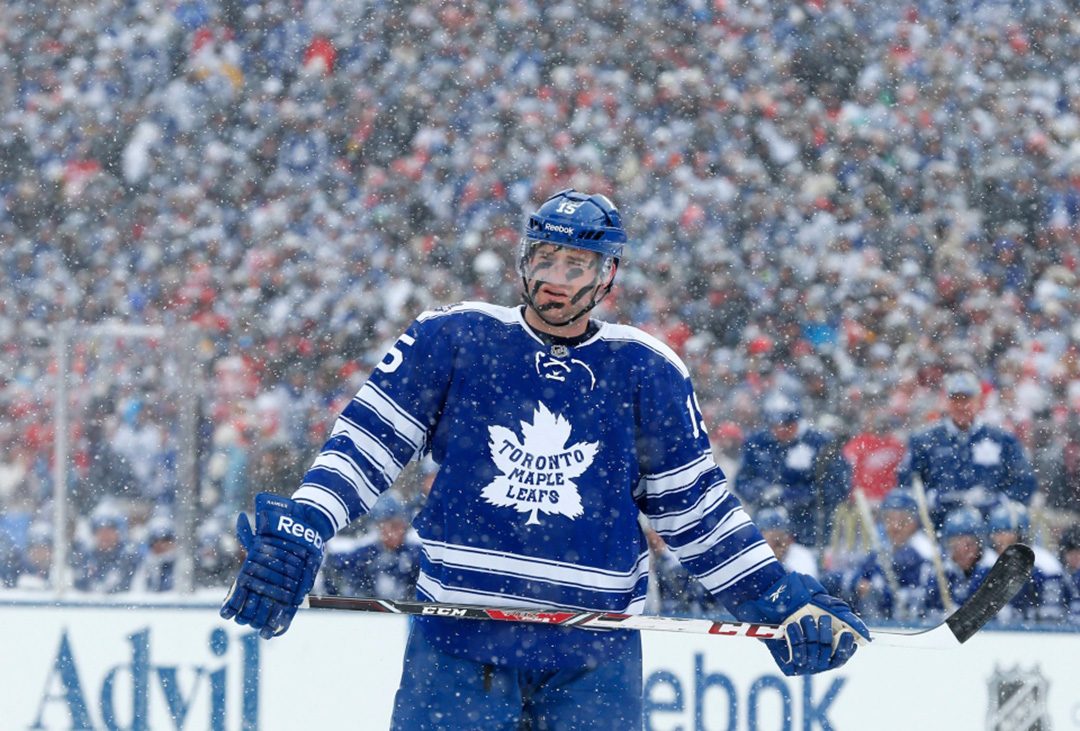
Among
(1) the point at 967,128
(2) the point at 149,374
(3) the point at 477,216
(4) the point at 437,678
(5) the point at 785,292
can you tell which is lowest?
(4) the point at 437,678

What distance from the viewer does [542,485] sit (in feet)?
7.72

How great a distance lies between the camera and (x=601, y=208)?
245 centimetres

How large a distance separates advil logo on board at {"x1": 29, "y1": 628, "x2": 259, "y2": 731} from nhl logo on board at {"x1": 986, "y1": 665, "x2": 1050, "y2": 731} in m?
2.13

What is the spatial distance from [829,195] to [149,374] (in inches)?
173

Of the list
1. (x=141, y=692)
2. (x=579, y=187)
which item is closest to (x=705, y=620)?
(x=141, y=692)

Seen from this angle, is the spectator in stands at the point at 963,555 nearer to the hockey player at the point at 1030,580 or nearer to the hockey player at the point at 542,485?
the hockey player at the point at 1030,580

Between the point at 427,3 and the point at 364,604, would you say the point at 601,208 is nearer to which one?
the point at 364,604

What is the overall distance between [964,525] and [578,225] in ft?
9.53

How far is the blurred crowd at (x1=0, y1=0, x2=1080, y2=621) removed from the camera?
7.52 m

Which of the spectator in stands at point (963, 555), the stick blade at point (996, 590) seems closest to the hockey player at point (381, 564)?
the spectator in stands at point (963, 555)

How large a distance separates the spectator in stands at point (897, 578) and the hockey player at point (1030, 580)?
231 millimetres

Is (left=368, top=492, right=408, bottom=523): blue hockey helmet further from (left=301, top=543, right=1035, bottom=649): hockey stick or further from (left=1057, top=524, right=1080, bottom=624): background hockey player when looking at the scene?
(left=301, top=543, right=1035, bottom=649): hockey stick

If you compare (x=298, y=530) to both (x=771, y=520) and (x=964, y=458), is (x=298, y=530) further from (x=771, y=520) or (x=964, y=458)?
(x=964, y=458)

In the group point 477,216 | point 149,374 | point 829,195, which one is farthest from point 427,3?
point 149,374
